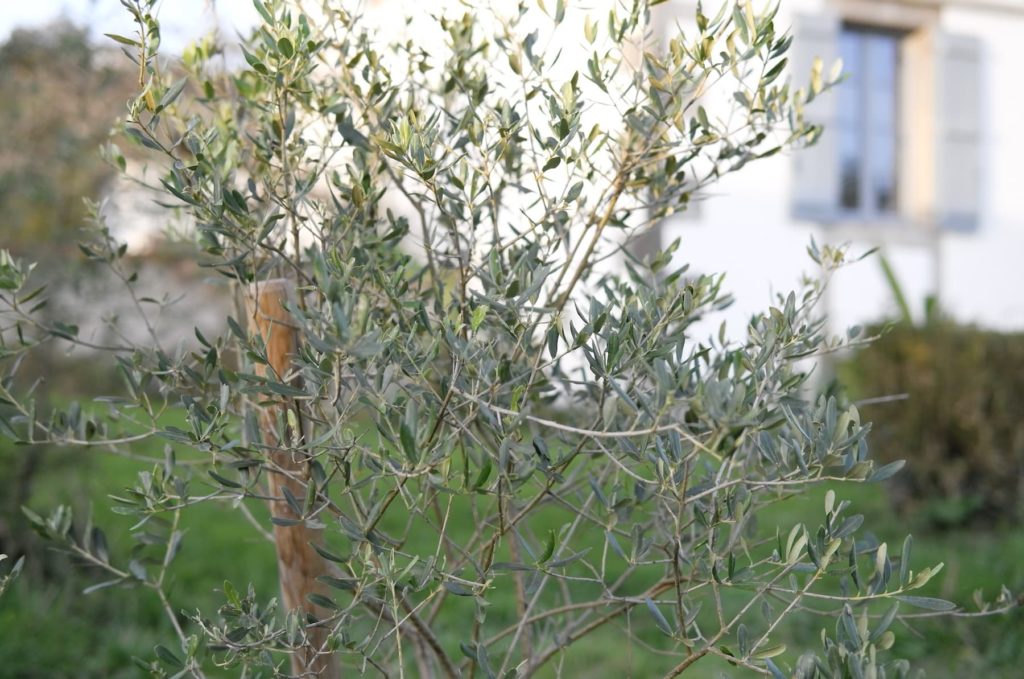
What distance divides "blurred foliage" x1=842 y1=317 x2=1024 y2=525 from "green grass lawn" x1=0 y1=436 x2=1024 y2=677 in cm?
47

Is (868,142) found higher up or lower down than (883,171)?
higher up

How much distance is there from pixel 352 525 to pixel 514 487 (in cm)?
24

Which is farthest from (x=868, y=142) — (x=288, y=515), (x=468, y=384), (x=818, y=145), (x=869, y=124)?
(x=468, y=384)

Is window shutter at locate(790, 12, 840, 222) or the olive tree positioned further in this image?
window shutter at locate(790, 12, 840, 222)

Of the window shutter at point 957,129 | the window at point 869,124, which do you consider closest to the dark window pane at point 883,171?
the window at point 869,124

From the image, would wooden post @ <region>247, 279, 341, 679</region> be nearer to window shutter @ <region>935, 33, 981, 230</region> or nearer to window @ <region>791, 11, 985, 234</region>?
window @ <region>791, 11, 985, 234</region>

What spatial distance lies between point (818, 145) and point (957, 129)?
148 centimetres

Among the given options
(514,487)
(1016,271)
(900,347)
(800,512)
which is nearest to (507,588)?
(800,512)

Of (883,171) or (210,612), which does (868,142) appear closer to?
(883,171)

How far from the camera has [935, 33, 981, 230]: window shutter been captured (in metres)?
8.58

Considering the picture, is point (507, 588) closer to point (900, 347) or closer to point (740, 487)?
point (900, 347)

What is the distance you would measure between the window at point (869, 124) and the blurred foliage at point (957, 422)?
9.33 ft

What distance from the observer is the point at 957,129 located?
866 centimetres

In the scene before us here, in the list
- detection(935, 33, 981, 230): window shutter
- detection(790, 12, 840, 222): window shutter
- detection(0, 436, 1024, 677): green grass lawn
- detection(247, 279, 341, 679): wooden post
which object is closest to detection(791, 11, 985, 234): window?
detection(935, 33, 981, 230): window shutter
